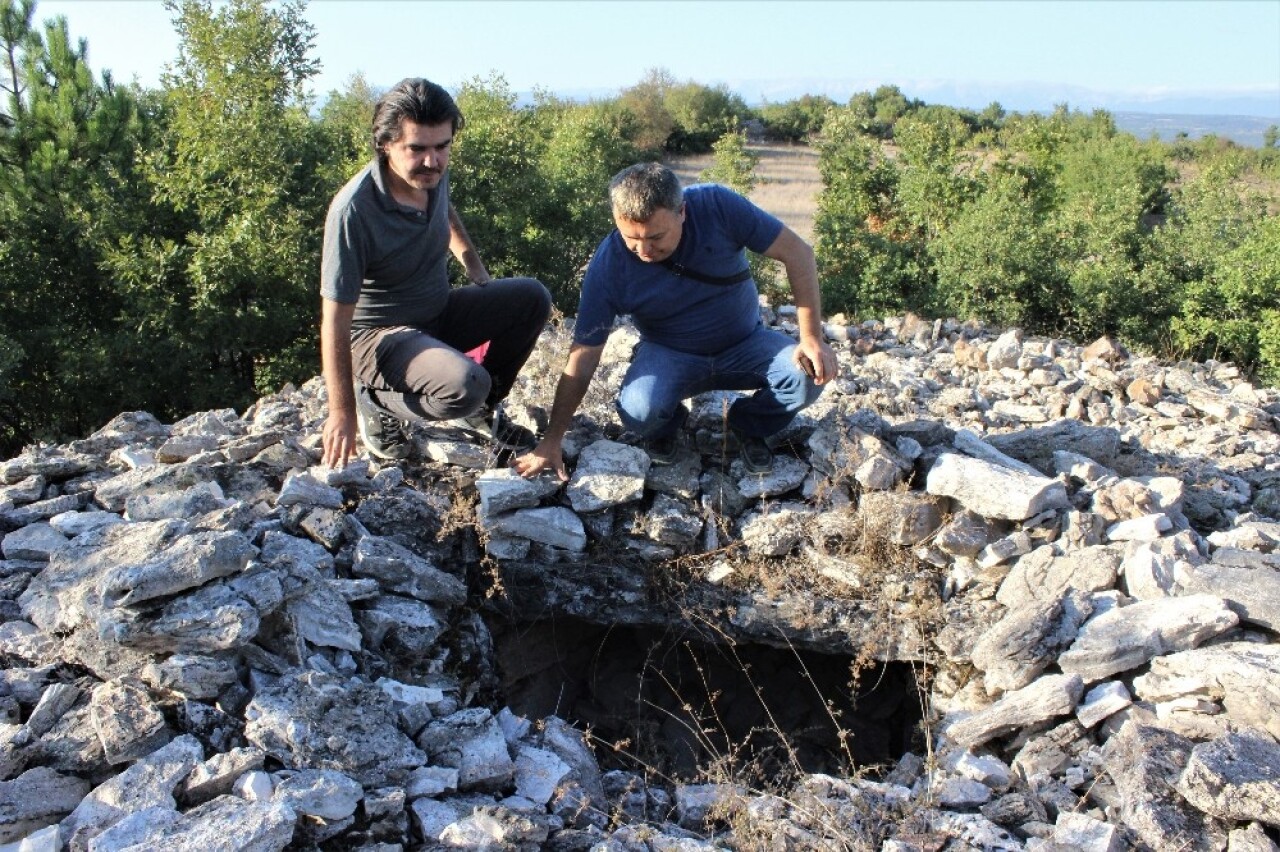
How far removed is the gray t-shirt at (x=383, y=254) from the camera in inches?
139

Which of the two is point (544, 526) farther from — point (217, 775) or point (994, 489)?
point (994, 489)

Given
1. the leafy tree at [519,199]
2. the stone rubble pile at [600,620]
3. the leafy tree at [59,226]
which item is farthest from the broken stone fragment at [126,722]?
the leafy tree at [519,199]

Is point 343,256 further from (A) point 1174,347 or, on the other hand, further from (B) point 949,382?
(A) point 1174,347

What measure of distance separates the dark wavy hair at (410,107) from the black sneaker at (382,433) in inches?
45.6

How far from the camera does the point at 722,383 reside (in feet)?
13.6

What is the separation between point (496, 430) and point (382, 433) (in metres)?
Result: 0.49

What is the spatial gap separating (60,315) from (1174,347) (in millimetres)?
10609

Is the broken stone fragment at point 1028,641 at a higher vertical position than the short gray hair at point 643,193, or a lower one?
lower

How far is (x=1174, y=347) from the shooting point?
29.5 feet

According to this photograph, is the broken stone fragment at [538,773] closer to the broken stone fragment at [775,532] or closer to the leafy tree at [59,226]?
the broken stone fragment at [775,532]

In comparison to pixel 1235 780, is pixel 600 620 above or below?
below

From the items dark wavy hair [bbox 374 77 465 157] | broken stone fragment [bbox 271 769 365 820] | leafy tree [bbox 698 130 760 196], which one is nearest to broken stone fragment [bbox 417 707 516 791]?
broken stone fragment [bbox 271 769 365 820]

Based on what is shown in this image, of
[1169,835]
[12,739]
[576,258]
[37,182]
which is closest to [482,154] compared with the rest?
[576,258]

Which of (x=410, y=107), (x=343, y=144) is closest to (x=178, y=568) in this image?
(x=410, y=107)
